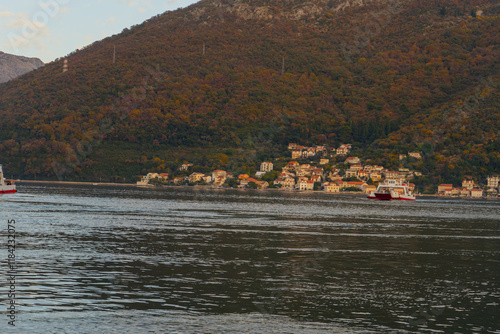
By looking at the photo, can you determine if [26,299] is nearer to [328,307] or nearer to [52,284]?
[52,284]

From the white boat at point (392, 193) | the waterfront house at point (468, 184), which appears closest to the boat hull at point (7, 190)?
the white boat at point (392, 193)

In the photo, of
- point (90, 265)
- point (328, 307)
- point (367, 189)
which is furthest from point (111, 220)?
point (367, 189)

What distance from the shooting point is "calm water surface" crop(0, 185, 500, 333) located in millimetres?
22250

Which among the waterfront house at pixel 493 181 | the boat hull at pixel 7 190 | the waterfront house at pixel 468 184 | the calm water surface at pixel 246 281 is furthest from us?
the waterfront house at pixel 493 181

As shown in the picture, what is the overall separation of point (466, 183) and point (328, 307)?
185441mm

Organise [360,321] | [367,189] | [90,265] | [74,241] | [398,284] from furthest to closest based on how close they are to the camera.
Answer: [367,189] < [74,241] < [90,265] < [398,284] < [360,321]

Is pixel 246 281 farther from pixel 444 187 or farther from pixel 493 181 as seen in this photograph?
pixel 493 181

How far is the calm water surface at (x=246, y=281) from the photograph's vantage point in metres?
22.2

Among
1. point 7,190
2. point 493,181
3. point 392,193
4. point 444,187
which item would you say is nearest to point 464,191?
point 444,187

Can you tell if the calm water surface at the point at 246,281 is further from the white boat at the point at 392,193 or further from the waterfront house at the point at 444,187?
the waterfront house at the point at 444,187

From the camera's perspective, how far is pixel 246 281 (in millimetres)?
29641

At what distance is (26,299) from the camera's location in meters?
24.2

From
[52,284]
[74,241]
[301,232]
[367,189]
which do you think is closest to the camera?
[52,284]

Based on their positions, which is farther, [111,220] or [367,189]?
[367,189]
